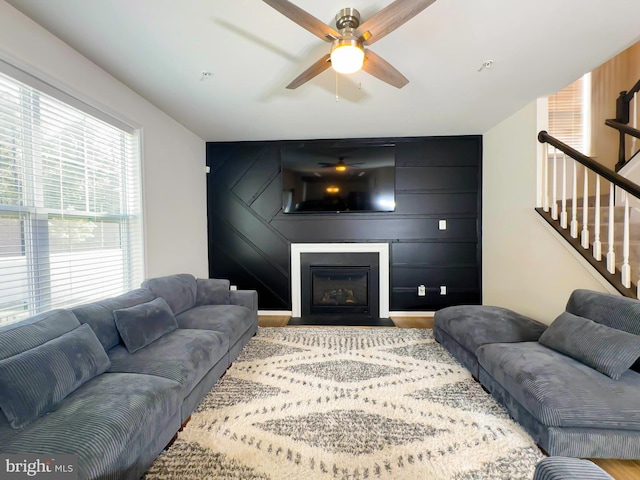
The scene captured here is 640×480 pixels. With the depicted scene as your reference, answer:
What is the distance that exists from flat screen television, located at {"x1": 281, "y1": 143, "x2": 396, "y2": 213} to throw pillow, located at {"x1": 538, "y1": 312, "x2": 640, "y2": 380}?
2400 millimetres

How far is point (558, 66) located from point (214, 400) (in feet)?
12.6

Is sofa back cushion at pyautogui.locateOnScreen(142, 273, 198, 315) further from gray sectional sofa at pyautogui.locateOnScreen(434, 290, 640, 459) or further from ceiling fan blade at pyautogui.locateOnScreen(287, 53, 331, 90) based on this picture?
gray sectional sofa at pyautogui.locateOnScreen(434, 290, 640, 459)

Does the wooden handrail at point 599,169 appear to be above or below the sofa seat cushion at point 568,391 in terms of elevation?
above

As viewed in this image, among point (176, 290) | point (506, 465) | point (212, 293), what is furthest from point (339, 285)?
point (506, 465)

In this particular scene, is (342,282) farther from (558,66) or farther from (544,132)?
(558,66)

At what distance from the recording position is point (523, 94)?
8.92 feet

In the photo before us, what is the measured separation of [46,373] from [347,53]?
2.30 metres

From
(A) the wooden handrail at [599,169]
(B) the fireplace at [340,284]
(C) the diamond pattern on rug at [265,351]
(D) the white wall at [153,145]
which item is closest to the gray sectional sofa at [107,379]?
(C) the diamond pattern on rug at [265,351]

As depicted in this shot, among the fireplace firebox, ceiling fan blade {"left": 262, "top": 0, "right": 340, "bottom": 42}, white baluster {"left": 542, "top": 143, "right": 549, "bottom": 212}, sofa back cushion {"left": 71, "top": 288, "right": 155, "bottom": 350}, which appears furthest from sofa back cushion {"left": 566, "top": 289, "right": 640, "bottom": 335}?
sofa back cushion {"left": 71, "top": 288, "right": 155, "bottom": 350}

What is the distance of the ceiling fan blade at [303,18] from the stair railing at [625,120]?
12.6ft

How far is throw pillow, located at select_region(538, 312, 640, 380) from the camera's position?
1.56m

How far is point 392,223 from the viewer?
4.02 m

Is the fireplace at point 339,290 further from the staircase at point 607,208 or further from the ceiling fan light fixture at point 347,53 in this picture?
the ceiling fan light fixture at point 347,53

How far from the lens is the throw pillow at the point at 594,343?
156cm
